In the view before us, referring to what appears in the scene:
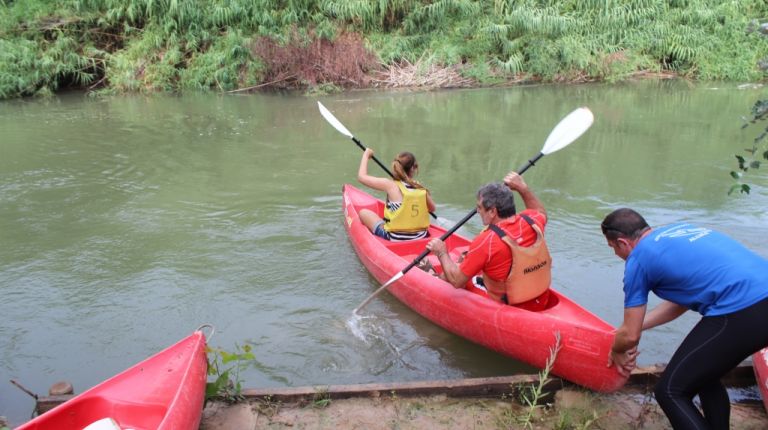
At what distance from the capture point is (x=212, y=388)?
9.11ft

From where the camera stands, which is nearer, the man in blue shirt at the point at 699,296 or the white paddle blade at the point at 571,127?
the man in blue shirt at the point at 699,296

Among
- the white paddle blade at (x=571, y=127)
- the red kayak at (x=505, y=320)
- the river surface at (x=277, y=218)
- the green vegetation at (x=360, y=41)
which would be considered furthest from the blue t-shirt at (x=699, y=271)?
the green vegetation at (x=360, y=41)

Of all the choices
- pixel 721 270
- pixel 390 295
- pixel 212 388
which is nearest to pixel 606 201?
pixel 390 295

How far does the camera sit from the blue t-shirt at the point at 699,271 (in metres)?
2.07

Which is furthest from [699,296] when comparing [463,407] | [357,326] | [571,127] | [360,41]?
[360,41]

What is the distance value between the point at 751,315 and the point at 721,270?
18 centimetres

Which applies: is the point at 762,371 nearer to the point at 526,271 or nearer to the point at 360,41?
the point at 526,271

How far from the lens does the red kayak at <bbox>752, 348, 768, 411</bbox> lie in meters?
2.56

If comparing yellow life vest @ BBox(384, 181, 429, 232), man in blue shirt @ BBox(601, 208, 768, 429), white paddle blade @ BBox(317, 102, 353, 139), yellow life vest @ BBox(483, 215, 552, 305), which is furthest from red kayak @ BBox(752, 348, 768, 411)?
white paddle blade @ BBox(317, 102, 353, 139)

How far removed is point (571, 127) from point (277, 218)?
10.4ft

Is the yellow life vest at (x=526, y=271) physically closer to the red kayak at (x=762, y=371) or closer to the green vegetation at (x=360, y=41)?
the red kayak at (x=762, y=371)

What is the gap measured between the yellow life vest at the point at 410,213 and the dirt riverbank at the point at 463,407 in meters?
1.83

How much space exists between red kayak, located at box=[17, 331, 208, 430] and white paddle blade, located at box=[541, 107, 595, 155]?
2.84m

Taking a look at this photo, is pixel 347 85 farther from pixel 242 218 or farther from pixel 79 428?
pixel 79 428
